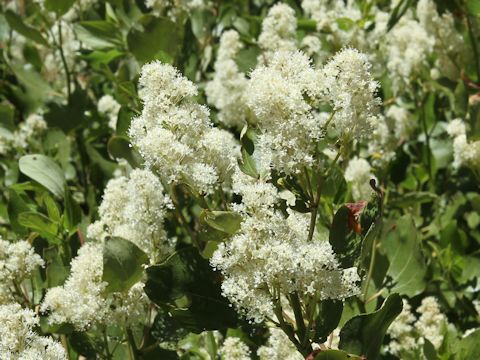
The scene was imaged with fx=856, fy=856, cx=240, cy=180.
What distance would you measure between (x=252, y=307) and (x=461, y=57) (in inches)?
63.6

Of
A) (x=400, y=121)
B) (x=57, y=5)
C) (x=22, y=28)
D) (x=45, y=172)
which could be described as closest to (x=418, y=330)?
(x=400, y=121)

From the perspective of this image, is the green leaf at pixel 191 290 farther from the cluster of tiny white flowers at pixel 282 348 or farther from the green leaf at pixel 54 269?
the green leaf at pixel 54 269

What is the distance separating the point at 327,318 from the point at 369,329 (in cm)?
8

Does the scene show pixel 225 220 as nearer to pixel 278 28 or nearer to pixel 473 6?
pixel 278 28

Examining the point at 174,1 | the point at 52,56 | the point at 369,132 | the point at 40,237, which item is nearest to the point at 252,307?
the point at 369,132

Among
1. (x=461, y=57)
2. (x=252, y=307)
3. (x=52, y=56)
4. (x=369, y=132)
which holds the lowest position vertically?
(x=252, y=307)

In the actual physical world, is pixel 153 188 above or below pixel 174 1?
below

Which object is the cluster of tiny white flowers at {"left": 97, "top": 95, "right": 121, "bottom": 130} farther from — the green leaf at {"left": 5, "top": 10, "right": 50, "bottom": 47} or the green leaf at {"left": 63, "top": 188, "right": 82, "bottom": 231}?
the green leaf at {"left": 63, "top": 188, "right": 82, "bottom": 231}

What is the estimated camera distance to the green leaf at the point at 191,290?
5.07ft

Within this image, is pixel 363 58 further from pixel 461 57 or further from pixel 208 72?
pixel 208 72

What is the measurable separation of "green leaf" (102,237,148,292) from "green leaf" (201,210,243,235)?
26 centimetres

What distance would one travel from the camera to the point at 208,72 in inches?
123

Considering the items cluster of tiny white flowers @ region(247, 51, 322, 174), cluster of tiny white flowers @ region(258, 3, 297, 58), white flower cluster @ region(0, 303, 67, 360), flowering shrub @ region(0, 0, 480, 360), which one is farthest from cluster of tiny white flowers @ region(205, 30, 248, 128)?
white flower cluster @ region(0, 303, 67, 360)

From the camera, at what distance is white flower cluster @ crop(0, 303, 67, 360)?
1462 millimetres
